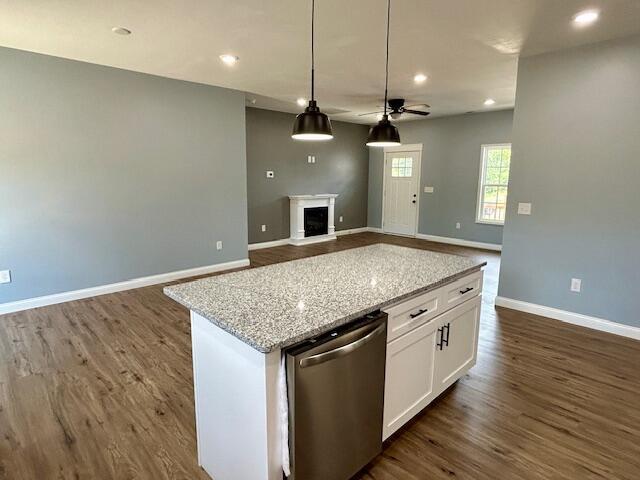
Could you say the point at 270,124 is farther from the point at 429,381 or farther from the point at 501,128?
the point at 429,381

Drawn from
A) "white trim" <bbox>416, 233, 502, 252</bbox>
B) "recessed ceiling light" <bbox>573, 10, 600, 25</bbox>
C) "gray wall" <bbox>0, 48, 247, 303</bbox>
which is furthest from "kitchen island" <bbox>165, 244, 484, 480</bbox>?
"white trim" <bbox>416, 233, 502, 252</bbox>

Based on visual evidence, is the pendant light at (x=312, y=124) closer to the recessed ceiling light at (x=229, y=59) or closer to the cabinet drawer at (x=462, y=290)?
the cabinet drawer at (x=462, y=290)

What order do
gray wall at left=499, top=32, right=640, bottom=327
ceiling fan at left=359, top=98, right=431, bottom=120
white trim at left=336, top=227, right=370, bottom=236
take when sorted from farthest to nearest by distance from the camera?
white trim at left=336, top=227, right=370, bottom=236 → ceiling fan at left=359, top=98, right=431, bottom=120 → gray wall at left=499, top=32, right=640, bottom=327

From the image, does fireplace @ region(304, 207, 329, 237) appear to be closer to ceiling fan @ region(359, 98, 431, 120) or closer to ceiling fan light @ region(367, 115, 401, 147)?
ceiling fan @ region(359, 98, 431, 120)

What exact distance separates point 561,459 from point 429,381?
732 mm

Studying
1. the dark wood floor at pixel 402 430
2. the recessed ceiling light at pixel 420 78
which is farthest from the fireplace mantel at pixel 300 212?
the dark wood floor at pixel 402 430

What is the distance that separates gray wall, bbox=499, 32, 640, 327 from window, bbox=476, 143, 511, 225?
3270 mm

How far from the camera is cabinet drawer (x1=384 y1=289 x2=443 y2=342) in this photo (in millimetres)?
1786

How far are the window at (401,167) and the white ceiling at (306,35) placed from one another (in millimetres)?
3571

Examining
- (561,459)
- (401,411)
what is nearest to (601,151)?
(561,459)

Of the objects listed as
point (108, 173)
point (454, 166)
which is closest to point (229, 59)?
point (108, 173)

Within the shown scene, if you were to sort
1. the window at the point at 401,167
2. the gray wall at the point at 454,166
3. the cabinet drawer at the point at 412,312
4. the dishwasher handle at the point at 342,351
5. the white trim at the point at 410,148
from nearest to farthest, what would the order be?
the dishwasher handle at the point at 342,351 → the cabinet drawer at the point at 412,312 → the gray wall at the point at 454,166 → the white trim at the point at 410,148 → the window at the point at 401,167

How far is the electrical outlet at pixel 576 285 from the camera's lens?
3594 mm

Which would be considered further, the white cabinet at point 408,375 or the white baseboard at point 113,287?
the white baseboard at point 113,287
